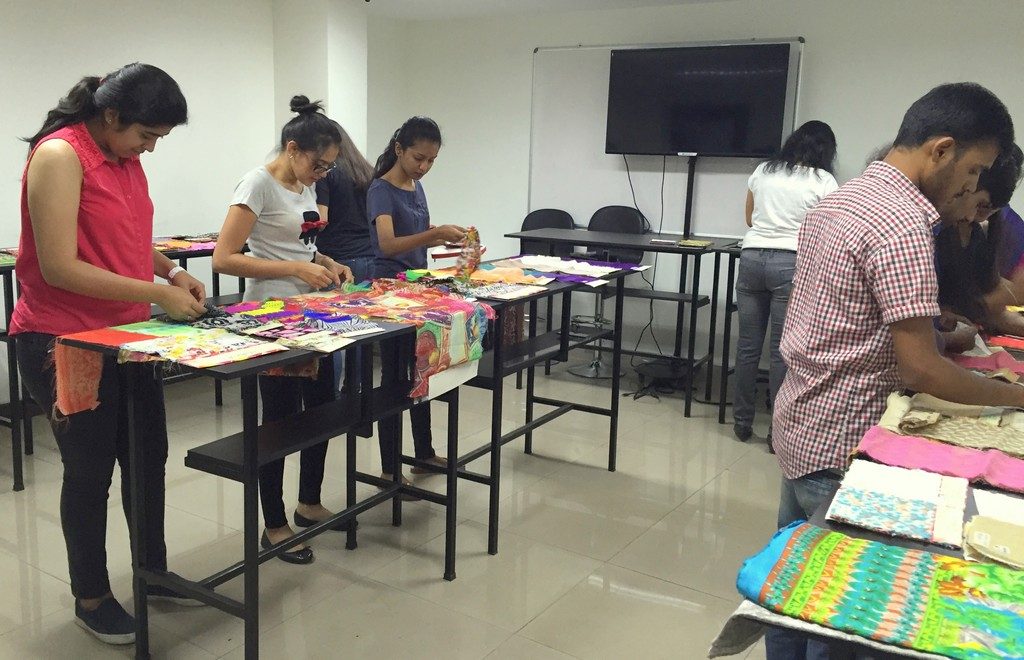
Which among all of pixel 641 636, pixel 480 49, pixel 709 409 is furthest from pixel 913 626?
pixel 480 49

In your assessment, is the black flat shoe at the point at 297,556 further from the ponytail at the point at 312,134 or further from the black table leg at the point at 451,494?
the ponytail at the point at 312,134

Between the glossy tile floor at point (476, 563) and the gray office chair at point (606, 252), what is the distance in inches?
52.4

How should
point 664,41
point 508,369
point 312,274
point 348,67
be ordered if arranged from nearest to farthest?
point 312,274
point 508,369
point 348,67
point 664,41

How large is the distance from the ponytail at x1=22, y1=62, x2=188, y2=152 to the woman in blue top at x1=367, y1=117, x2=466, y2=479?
3.50 ft

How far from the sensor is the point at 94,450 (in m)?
2.06

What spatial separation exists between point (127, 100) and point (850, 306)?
1614 millimetres

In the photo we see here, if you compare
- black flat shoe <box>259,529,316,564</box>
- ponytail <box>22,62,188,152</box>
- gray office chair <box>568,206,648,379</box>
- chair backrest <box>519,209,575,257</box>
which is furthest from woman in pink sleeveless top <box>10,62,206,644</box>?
chair backrest <box>519,209,575,257</box>

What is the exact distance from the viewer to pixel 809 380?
1.55 metres

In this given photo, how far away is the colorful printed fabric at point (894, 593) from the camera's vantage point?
91 centimetres

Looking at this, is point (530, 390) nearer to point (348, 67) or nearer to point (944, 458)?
point (944, 458)

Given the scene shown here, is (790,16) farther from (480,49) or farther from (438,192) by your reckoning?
(438,192)

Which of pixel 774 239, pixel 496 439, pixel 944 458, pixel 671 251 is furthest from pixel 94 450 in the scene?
pixel 671 251

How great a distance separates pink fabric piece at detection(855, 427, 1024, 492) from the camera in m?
1.30

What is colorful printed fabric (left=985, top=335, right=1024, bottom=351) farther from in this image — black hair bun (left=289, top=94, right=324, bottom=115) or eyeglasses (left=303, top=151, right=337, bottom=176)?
black hair bun (left=289, top=94, right=324, bottom=115)
